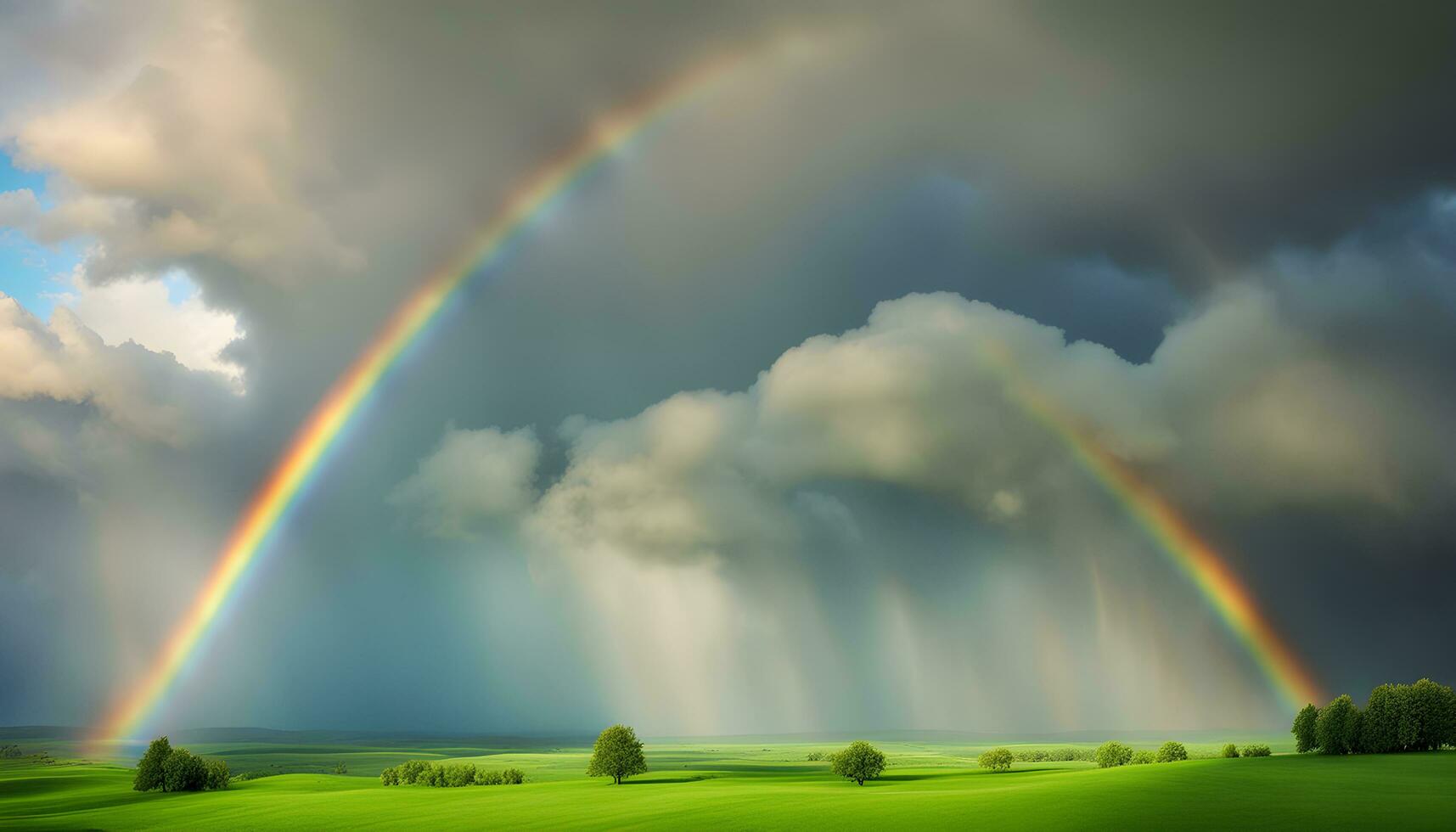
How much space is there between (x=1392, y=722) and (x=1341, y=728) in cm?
492

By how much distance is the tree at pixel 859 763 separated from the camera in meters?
104

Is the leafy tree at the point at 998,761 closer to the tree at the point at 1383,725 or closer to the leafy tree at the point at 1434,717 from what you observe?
the tree at the point at 1383,725

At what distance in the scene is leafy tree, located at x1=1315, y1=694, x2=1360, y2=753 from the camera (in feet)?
294

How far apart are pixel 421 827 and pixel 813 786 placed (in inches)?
1714

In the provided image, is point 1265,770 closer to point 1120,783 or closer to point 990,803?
point 1120,783

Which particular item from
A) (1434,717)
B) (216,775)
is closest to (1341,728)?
(1434,717)

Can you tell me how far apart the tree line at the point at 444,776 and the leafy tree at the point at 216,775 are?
20.3 metres

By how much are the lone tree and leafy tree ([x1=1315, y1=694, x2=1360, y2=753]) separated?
3013 inches

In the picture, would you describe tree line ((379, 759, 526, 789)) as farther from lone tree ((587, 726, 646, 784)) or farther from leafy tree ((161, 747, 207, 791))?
leafy tree ((161, 747, 207, 791))

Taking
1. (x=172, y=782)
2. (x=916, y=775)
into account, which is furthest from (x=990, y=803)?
(x=172, y=782)

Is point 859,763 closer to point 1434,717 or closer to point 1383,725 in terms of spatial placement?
point 1383,725

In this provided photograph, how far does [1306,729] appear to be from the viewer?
315ft

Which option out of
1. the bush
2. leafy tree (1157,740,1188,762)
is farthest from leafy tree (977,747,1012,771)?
the bush

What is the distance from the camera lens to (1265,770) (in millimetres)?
73938
